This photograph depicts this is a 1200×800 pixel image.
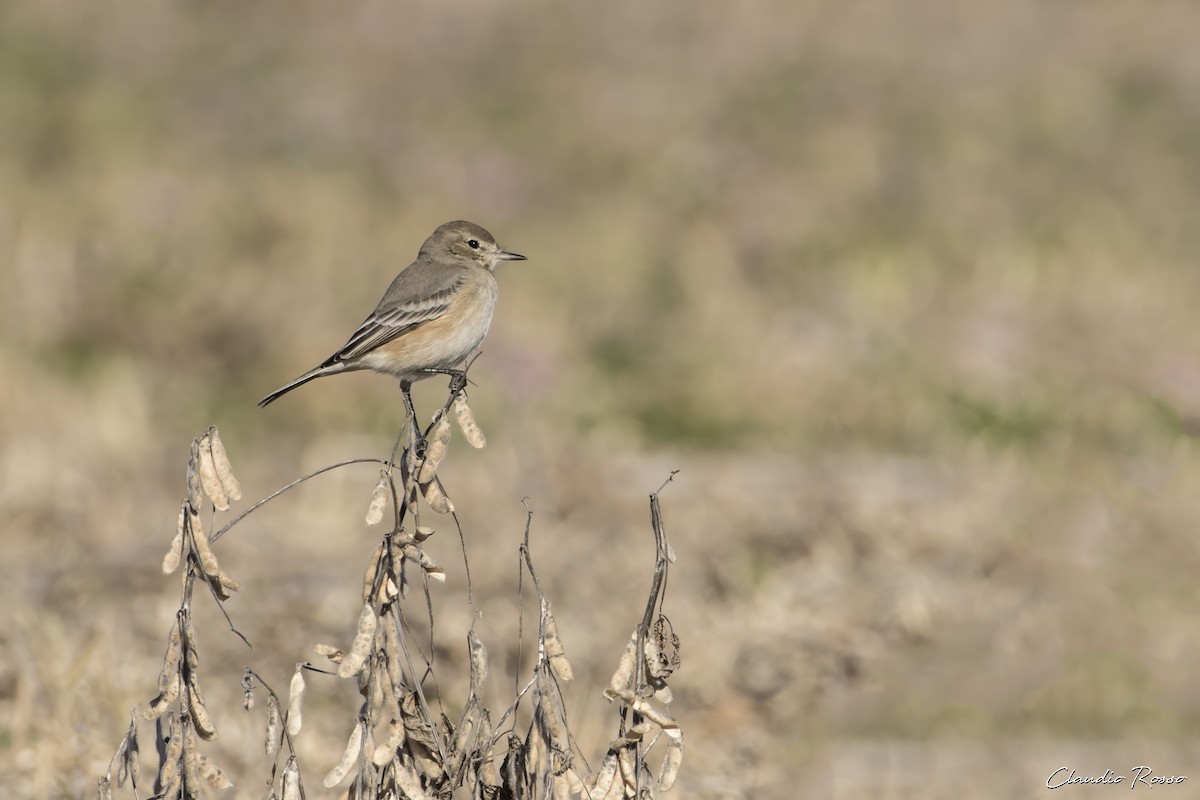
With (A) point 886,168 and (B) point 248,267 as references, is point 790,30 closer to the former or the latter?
(A) point 886,168

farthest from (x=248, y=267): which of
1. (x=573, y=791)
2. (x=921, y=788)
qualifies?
(x=573, y=791)

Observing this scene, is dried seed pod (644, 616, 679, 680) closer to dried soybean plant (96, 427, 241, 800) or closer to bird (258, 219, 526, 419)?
dried soybean plant (96, 427, 241, 800)

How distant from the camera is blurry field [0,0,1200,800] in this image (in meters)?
8.55

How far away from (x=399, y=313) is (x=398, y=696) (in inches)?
126

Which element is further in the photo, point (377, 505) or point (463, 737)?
point (463, 737)

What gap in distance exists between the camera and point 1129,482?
38.5ft

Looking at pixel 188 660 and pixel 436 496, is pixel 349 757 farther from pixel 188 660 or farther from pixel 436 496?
pixel 436 496

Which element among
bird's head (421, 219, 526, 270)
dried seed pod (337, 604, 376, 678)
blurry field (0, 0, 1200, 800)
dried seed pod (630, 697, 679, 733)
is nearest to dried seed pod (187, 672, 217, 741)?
dried seed pod (337, 604, 376, 678)

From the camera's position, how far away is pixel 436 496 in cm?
475

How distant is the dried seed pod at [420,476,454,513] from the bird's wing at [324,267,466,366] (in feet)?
8.54

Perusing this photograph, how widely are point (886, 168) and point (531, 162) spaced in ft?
13.8
